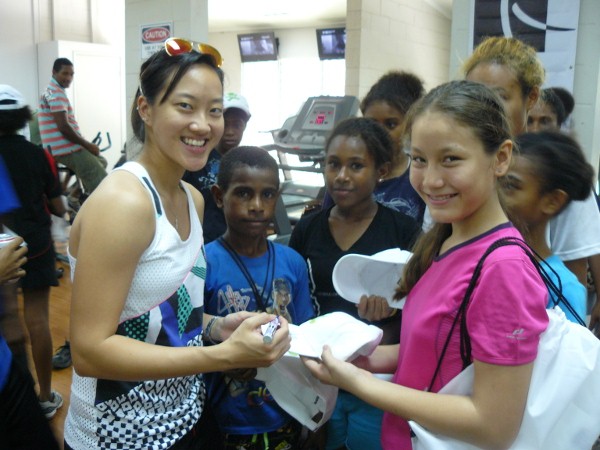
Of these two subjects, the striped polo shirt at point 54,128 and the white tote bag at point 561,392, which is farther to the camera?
the striped polo shirt at point 54,128

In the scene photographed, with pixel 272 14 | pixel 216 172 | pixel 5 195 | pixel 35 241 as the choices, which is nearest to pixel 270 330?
pixel 5 195

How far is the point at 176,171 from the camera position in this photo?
4.06 ft

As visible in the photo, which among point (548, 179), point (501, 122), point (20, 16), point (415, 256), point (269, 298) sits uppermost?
point (20, 16)

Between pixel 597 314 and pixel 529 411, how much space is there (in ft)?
4.23

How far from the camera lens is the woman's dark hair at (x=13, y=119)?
2.57 metres

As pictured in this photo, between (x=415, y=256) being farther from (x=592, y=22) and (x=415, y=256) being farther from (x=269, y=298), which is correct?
(x=592, y=22)

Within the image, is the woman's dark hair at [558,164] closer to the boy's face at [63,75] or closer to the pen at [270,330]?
the pen at [270,330]

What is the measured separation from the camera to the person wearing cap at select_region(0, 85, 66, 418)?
2.72m

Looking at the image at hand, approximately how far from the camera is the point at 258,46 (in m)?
11.1

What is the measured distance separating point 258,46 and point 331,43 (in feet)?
5.65

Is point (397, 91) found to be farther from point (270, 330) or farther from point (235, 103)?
point (270, 330)

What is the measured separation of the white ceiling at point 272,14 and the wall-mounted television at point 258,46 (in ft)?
0.69

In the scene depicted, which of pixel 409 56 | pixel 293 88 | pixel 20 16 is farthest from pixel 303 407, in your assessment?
pixel 293 88

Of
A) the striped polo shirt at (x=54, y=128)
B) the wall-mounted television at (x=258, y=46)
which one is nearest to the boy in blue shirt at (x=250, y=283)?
the striped polo shirt at (x=54, y=128)
